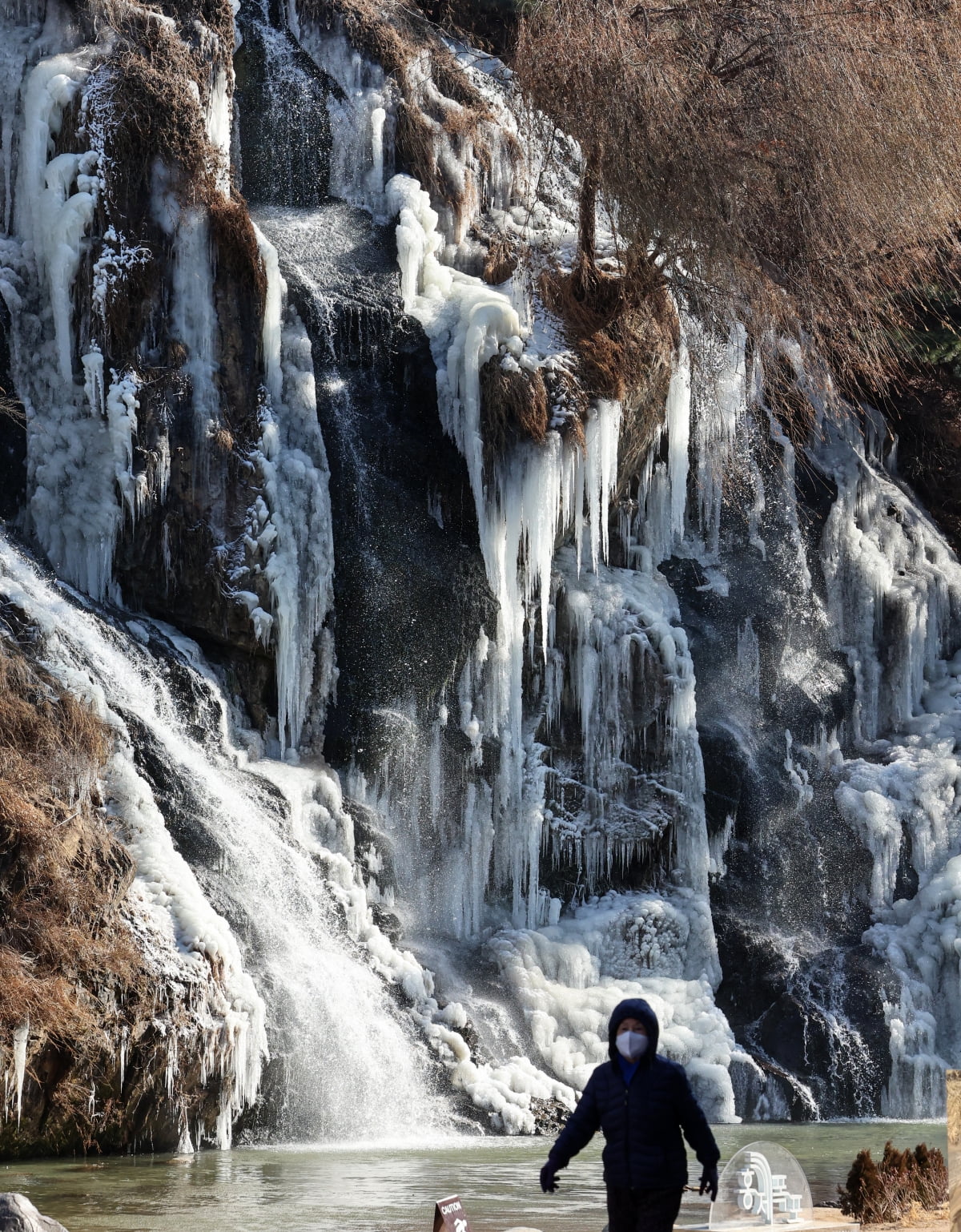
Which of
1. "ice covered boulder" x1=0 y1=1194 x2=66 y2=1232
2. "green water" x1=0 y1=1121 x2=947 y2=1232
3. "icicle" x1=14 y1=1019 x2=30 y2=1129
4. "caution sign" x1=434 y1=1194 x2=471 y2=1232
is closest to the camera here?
"caution sign" x1=434 y1=1194 x2=471 y2=1232

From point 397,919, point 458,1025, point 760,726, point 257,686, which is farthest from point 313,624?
point 760,726

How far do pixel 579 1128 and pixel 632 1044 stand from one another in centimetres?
36

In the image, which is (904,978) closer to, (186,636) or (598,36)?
(186,636)

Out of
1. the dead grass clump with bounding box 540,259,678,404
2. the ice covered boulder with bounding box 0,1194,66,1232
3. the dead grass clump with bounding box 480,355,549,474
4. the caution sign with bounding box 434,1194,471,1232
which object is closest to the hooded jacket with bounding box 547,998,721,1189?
the caution sign with bounding box 434,1194,471,1232

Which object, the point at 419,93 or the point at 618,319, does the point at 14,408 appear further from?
the point at 419,93

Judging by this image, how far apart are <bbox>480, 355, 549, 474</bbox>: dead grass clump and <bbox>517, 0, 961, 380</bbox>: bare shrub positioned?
78.4 inches

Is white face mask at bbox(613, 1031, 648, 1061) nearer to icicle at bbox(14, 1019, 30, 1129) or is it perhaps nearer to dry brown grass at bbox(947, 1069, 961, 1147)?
dry brown grass at bbox(947, 1069, 961, 1147)

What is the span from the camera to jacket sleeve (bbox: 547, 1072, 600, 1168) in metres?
5.96

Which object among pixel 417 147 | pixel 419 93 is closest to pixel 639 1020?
pixel 417 147

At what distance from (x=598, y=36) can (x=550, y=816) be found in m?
7.74

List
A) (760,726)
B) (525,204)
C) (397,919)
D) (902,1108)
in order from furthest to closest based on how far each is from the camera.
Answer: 1. (525,204)
2. (760,726)
3. (902,1108)
4. (397,919)

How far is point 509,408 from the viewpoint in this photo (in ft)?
57.0

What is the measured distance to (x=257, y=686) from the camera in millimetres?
16469

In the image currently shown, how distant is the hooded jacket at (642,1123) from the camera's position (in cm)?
588
